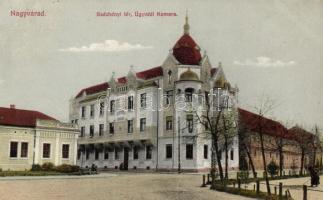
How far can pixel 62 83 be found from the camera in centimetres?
1373

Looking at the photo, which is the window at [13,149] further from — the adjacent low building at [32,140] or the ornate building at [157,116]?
the ornate building at [157,116]

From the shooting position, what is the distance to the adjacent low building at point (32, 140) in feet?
75.2

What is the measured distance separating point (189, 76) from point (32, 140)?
9.14 m

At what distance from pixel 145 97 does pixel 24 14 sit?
1627cm

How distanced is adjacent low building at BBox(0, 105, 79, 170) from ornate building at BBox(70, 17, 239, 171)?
2.12 metres

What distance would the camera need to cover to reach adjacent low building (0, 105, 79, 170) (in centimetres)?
2292

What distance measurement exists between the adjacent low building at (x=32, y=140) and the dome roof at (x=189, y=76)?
6.56m

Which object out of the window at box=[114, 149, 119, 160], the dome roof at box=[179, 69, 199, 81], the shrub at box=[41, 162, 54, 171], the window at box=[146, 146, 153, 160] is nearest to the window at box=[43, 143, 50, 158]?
the shrub at box=[41, 162, 54, 171]

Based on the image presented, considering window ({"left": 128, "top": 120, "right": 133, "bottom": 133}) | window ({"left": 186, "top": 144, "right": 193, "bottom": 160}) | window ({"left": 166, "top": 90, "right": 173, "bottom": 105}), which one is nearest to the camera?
window ({"left": 186, "top": 144, "right": 193, "bottom": 160})

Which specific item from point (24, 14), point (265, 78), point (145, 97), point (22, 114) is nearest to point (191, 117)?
point (145, 97)

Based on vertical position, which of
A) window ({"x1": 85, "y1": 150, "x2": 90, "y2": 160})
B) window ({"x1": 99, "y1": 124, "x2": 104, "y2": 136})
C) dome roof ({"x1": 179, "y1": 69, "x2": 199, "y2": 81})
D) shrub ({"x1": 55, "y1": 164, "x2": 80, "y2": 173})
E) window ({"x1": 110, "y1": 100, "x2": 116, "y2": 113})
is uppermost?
dome roof ({"x1": 179, "y1": 69, "x2": 199, "y2": 81})

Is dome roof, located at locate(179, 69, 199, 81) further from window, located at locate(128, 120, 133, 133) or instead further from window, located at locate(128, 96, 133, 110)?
window, located at locate(128, 120, 133, 133)

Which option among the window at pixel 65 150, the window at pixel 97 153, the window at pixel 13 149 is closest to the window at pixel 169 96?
the window at pixel 65 150

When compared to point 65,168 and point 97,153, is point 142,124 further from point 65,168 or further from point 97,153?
point 65,168
